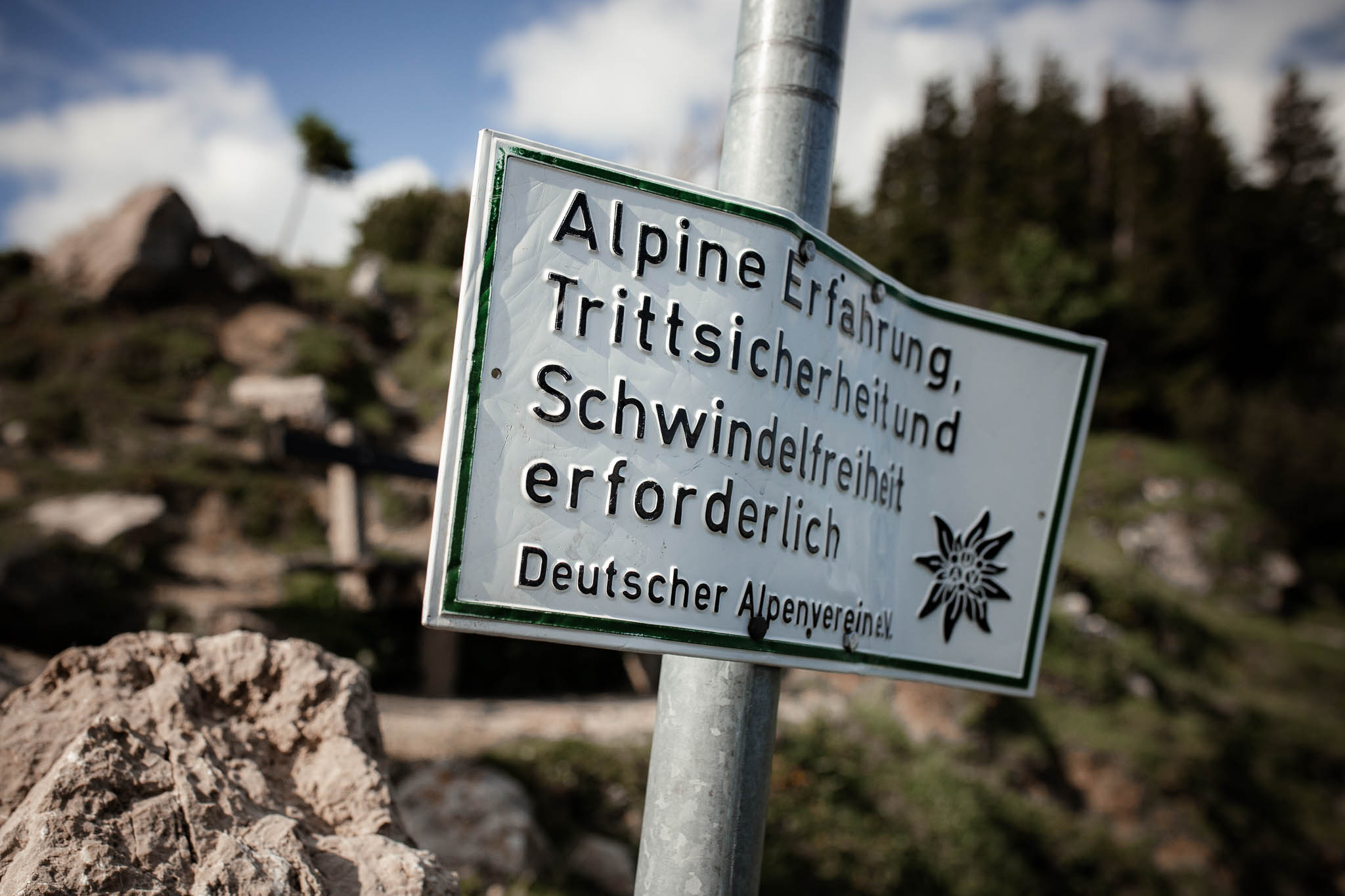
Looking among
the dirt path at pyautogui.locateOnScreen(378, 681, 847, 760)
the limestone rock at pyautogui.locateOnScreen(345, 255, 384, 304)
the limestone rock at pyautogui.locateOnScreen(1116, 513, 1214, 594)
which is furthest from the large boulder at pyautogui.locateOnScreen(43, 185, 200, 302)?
the limestone rock at pyautogui.locateOnScreen(1116, 513, 1214, 594)

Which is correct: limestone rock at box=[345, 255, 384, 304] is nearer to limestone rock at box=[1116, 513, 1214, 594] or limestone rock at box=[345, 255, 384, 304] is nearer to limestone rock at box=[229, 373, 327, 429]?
limestone rock at box=[229, 373, 327, 429]

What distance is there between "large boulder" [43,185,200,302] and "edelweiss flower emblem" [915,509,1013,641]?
16654 mm

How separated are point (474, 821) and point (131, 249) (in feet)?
47.3

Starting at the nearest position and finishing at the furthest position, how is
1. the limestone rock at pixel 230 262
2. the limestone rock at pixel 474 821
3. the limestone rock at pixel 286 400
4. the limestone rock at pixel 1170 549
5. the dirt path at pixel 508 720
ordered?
the limestone rock at pixel 474 821 → the dirt path at pixel 508 720 → the limestone rock at pixel 286 400 → the limestone rock at pixel 230 262 → the limestone rock at pixel 1170 549

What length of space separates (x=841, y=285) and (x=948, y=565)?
2.20 ft

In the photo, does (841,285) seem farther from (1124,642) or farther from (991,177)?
(991,177)

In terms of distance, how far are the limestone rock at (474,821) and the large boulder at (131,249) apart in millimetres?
13565

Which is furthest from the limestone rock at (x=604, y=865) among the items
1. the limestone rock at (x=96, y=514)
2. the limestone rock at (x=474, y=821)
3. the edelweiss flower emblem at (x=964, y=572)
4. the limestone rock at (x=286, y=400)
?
the limestone rock at (x=286, y=400)

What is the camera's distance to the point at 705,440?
4.43ft

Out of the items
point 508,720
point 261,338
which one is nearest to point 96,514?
point 508,720

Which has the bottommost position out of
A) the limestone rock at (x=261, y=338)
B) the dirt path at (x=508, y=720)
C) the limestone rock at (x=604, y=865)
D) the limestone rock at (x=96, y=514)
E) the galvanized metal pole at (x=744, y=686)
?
the limestone rock at (x=604, y=865)

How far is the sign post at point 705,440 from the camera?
4.04 ft

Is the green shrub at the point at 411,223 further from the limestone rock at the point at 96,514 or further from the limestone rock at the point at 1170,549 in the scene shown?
the limestone rock at the point at 1170,549

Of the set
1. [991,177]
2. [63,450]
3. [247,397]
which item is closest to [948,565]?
[63,450]
